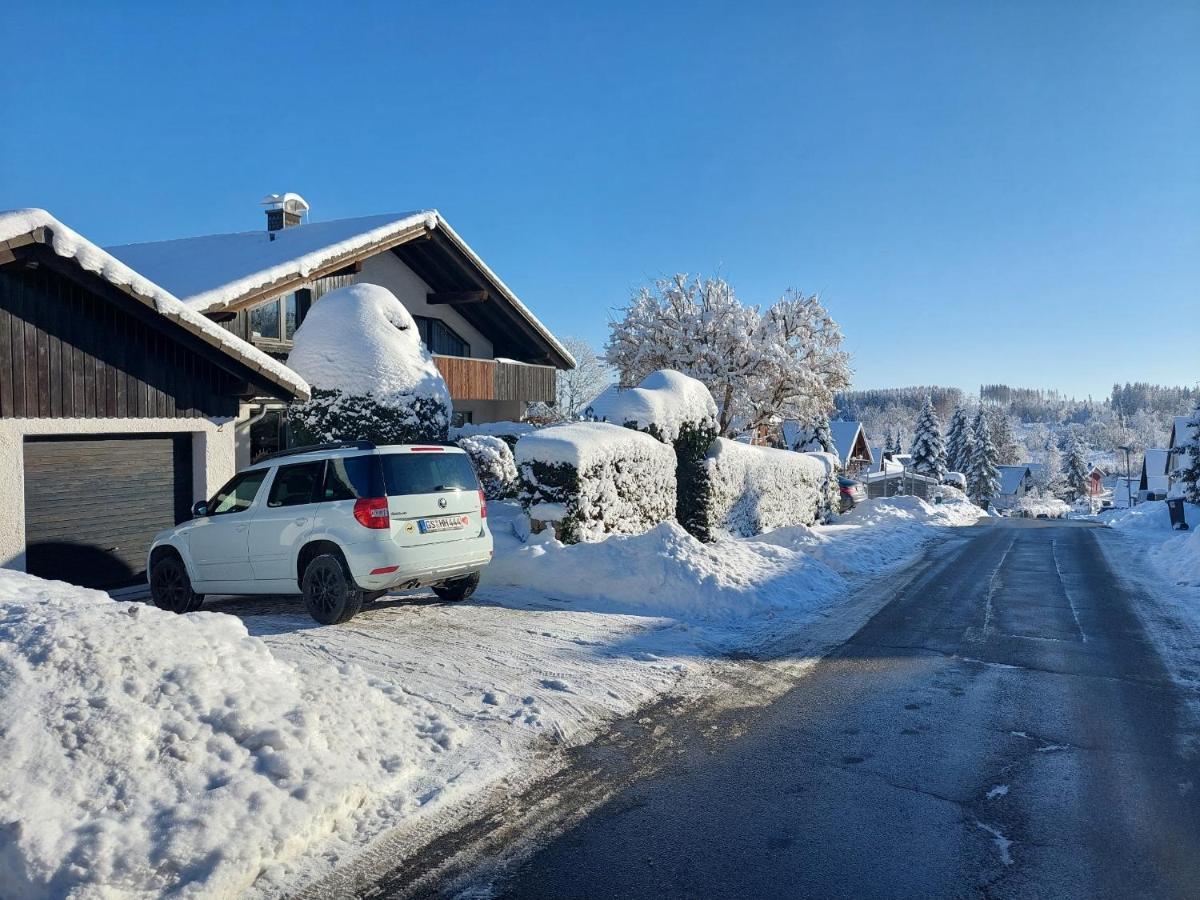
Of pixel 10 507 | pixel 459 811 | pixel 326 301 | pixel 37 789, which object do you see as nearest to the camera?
pixel 37 789

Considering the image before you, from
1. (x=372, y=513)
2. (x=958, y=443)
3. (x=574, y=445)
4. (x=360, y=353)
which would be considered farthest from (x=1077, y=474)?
(x=372, y=513)

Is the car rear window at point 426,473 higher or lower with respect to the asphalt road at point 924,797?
higher

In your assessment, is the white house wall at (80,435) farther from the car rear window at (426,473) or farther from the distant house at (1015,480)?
the distant house at (1015,480)

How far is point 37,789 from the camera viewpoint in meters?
4.07

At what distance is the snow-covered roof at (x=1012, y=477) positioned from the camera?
10662 cm

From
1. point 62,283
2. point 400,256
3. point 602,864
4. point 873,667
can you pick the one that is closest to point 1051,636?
point 873,667

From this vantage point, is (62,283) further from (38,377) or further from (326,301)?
(326,301)

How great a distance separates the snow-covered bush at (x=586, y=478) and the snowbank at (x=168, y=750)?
754 centimetres

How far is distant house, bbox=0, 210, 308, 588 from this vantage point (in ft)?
31.0

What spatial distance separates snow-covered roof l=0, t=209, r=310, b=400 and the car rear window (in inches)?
150

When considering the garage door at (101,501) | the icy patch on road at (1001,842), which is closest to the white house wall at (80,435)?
the garage door at (101,501)

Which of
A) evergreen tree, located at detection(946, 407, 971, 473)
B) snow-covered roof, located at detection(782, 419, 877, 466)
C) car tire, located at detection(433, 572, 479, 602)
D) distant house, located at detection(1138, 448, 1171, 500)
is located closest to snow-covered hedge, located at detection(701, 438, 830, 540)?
car tire, located at detection(433, 572, 479, 602)

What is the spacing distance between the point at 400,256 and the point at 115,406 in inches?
526

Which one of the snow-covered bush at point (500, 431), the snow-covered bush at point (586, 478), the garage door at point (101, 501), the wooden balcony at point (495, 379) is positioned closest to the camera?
the garage door at point (101, 501)
